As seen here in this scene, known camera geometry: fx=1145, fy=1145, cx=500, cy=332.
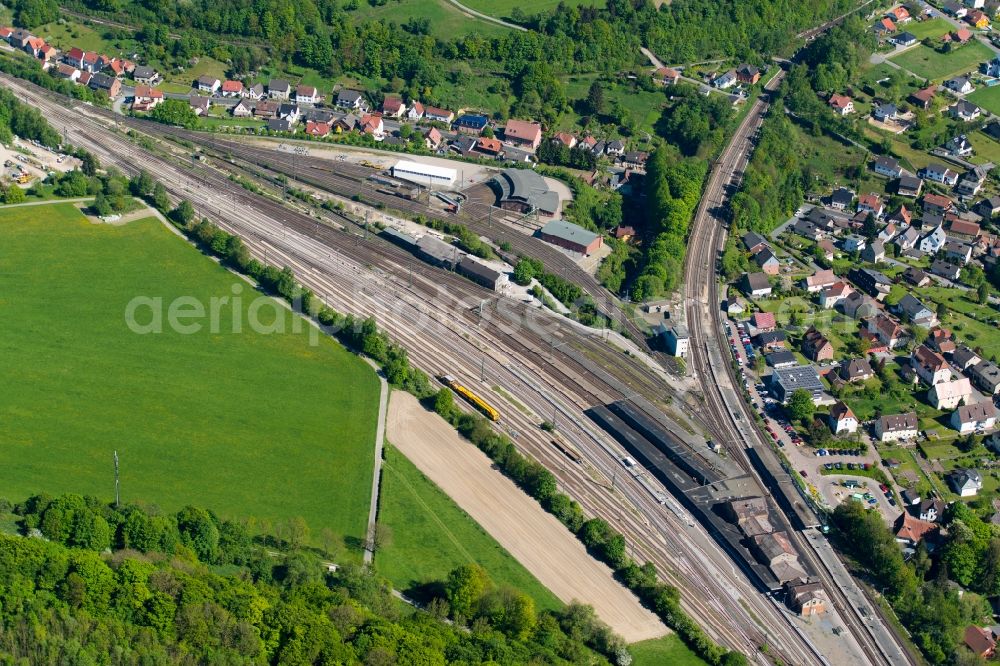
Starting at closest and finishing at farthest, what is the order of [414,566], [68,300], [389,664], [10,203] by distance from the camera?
1. [389,664]
2. [414,566]
3. [68,300]
4. [10,203]

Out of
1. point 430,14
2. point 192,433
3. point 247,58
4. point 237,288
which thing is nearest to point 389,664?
point 192,433

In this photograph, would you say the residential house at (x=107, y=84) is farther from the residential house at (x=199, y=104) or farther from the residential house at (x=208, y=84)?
the residential house at (x=208, y=84)

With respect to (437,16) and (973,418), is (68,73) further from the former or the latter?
(973,418)

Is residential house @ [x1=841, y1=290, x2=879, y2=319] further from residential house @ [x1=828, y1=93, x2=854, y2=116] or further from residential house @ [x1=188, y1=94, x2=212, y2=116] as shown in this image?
residential house @ [x1=188, y1=94, x2=212, y2=116]

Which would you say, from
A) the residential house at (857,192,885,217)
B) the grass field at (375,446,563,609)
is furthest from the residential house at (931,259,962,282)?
the grass field at (375,446,563,609)

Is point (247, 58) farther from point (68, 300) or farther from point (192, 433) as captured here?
point (192, 433)

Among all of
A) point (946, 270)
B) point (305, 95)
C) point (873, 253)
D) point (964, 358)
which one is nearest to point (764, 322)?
point (964, 358)
